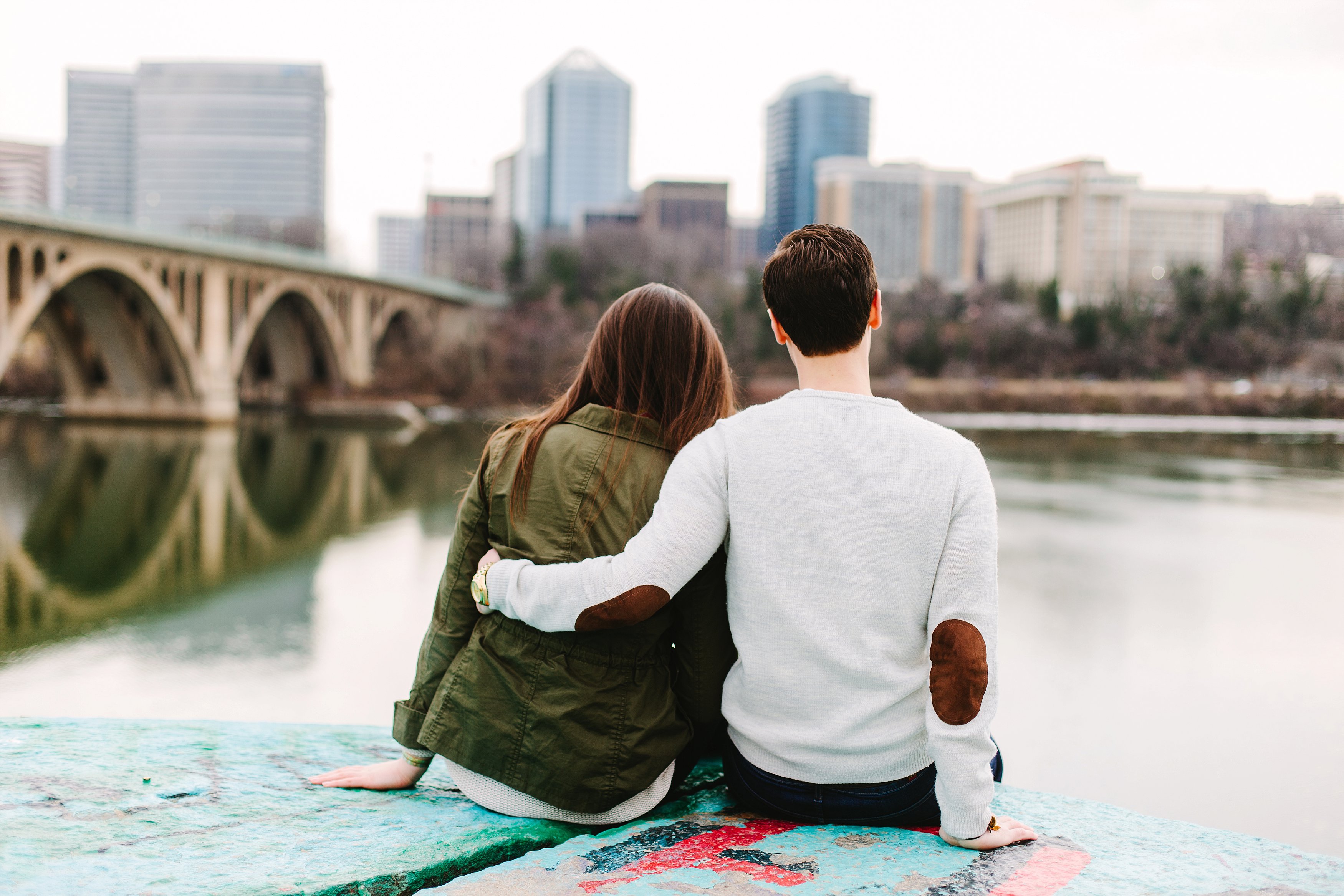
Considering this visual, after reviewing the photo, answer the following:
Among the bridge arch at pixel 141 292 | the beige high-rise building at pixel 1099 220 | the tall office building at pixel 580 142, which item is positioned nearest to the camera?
the bridge arch at pixel 141 292

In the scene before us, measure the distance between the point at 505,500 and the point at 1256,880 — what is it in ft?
5.04

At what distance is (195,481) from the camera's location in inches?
626

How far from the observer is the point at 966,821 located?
1.80m

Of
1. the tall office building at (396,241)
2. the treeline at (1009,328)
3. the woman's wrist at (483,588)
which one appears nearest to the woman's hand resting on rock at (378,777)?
the woman's wrist at (483,588)

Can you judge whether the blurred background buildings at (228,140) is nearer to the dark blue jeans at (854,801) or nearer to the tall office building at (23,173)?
the tall office building at (23,173)

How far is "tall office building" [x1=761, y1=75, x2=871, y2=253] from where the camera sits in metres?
106

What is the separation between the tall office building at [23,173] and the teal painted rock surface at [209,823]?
111 meters

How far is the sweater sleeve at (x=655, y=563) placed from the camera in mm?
1862

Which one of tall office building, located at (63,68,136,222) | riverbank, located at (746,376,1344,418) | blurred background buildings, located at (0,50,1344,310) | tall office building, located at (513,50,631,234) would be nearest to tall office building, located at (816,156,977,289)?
blurred background buildings, located at (0,50,1344,310)

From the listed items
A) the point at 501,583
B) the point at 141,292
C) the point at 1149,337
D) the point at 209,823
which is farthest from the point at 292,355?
the point at 501,583

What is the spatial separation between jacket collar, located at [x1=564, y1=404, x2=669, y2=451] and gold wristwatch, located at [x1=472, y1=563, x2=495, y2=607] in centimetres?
35

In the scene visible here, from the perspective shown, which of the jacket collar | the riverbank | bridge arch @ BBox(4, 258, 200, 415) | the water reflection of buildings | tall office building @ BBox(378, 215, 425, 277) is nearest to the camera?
the jacket collar

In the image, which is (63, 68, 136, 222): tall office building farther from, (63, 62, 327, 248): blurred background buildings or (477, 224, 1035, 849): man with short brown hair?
(477, 224, 1035, 849): man with short brown hair

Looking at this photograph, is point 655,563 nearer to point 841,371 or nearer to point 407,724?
point 841,371
